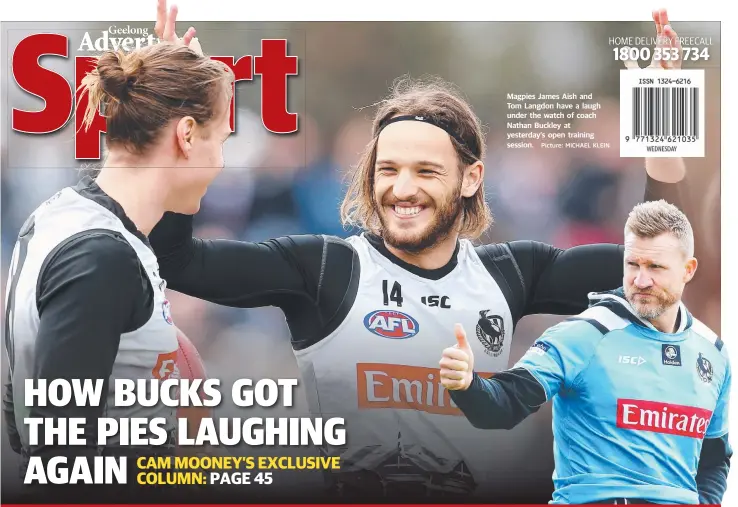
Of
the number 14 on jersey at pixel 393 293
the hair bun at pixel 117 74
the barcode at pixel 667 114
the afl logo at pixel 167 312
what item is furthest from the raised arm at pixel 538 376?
the hair bun at pixel 117 74

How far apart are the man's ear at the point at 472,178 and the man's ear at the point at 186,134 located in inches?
50.5

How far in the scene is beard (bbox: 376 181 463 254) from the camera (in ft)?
12.8

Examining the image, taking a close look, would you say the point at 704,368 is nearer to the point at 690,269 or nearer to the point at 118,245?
the point at 690,269

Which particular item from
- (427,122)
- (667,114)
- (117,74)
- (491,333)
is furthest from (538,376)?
(117,74)

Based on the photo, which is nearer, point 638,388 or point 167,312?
point 167,312

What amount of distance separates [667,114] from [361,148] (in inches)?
58.1

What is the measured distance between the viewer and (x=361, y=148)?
389cm

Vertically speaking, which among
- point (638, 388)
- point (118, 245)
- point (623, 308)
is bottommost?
point (638, 388)

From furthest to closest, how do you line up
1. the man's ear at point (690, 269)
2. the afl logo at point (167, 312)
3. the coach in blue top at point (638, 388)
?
the man's ear at point (690, 269)
the coach in blue top at point (638, 388)
the afl logo at point (167, 312)

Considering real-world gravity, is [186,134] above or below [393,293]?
above

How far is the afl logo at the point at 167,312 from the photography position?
12.1 feet

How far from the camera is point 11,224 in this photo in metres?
3.87

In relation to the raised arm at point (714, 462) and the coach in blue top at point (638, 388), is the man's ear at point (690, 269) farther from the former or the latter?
the raised arm at point (714, 462)

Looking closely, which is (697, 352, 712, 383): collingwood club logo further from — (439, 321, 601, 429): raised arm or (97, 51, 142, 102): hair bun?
(97, 51, 142, 102): hair bun
